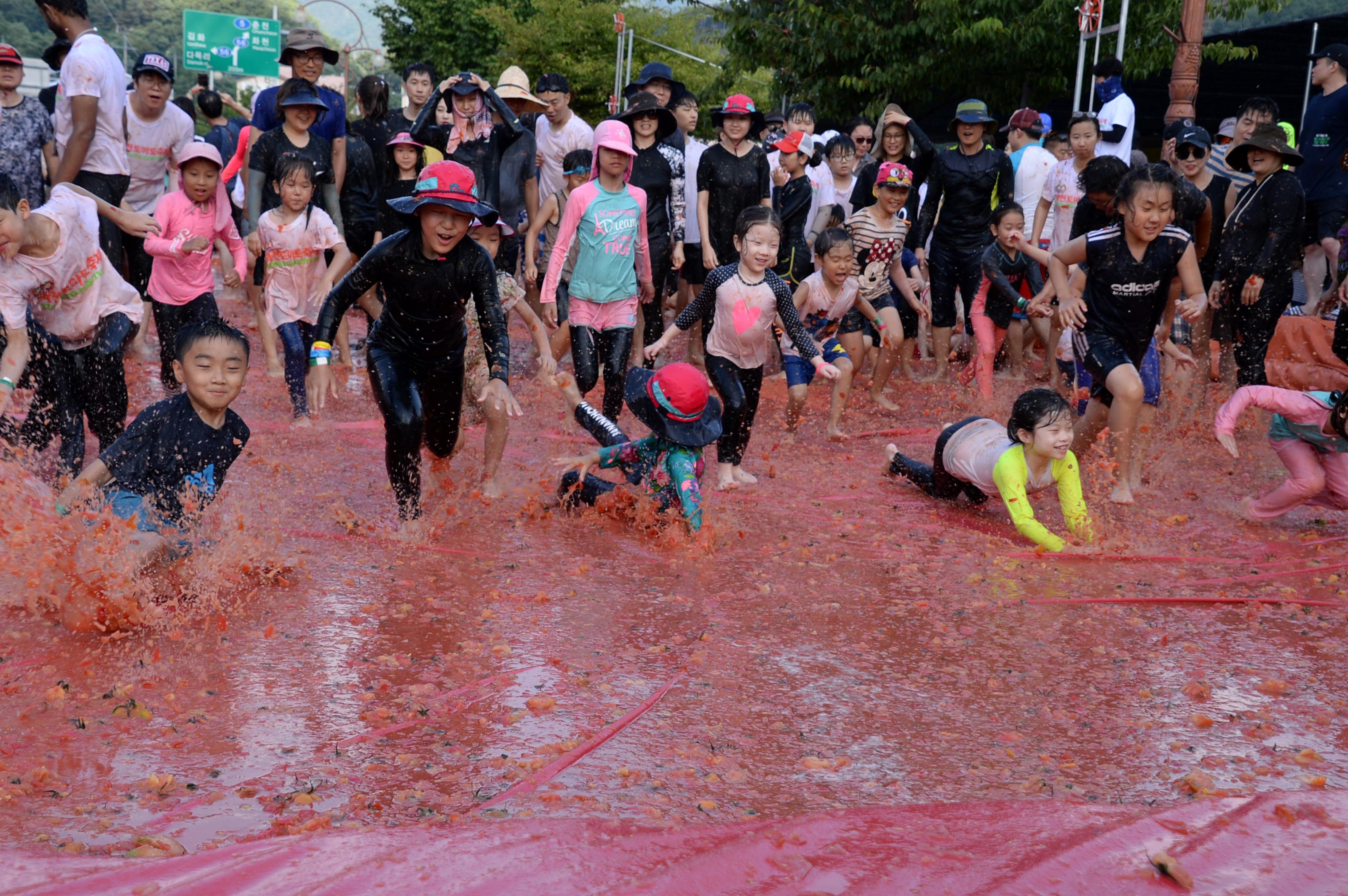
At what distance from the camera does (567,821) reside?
291cm

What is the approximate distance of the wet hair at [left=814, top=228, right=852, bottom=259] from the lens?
7.69 m

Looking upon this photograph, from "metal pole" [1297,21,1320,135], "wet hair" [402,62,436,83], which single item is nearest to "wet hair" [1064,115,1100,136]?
"wet hair" [402,62,436,83]

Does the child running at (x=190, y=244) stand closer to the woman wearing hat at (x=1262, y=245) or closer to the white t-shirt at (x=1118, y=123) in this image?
the woman wearing hat at (x=1262, y=245)

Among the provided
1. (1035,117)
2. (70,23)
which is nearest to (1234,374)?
(1035,117)

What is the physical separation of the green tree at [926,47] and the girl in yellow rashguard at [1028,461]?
46.9 feet

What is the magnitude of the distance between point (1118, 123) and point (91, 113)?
7912 millimetres

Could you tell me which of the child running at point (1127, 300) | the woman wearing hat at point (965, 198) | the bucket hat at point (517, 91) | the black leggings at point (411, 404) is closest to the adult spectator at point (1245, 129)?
the woman wearing hat at point (965, 198)

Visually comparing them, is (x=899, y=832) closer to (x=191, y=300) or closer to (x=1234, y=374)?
(x=191, y=300)

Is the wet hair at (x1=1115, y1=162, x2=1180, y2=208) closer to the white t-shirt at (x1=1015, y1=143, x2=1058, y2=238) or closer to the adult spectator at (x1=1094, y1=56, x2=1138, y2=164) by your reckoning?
the white t-shirt at (x1=1015, y1=143, x2=1058, y2=238)

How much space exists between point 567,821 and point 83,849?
111 cm

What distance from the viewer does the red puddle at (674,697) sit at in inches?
111

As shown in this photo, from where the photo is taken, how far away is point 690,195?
9.85 m

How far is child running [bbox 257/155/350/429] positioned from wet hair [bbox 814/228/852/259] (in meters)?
3.07

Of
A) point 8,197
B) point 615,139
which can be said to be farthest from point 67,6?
point 615,139
